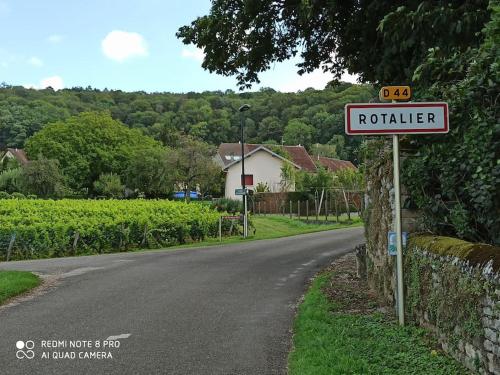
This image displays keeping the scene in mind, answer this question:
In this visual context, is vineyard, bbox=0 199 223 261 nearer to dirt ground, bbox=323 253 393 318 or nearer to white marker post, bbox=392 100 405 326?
dirt ground, bbox=323 253 393 318

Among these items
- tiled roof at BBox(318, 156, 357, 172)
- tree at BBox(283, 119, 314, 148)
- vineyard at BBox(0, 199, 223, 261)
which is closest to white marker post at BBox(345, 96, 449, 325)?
vineyard at BBox(0, 199, 223, 261)

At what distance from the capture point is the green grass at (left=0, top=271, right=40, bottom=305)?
10.7 metres

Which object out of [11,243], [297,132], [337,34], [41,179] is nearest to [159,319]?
[337,34]

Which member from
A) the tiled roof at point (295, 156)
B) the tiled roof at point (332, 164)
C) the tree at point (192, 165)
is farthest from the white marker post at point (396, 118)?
the tiled roof at point (332, 164)

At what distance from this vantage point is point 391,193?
27.3ft

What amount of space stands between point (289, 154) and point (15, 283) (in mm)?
65666

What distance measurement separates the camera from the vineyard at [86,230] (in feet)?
70.1

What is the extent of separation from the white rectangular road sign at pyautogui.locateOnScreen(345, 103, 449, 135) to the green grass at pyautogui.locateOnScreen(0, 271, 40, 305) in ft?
24.6

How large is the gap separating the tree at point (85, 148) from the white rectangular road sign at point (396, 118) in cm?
6221

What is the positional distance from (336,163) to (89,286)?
7691cm

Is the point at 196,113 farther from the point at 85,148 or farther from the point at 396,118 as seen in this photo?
the point at 396,118

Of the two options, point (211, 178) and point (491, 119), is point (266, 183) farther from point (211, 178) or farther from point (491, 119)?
point (491, 119)

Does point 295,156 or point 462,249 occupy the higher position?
point 295,156

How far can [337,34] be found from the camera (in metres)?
15.5
